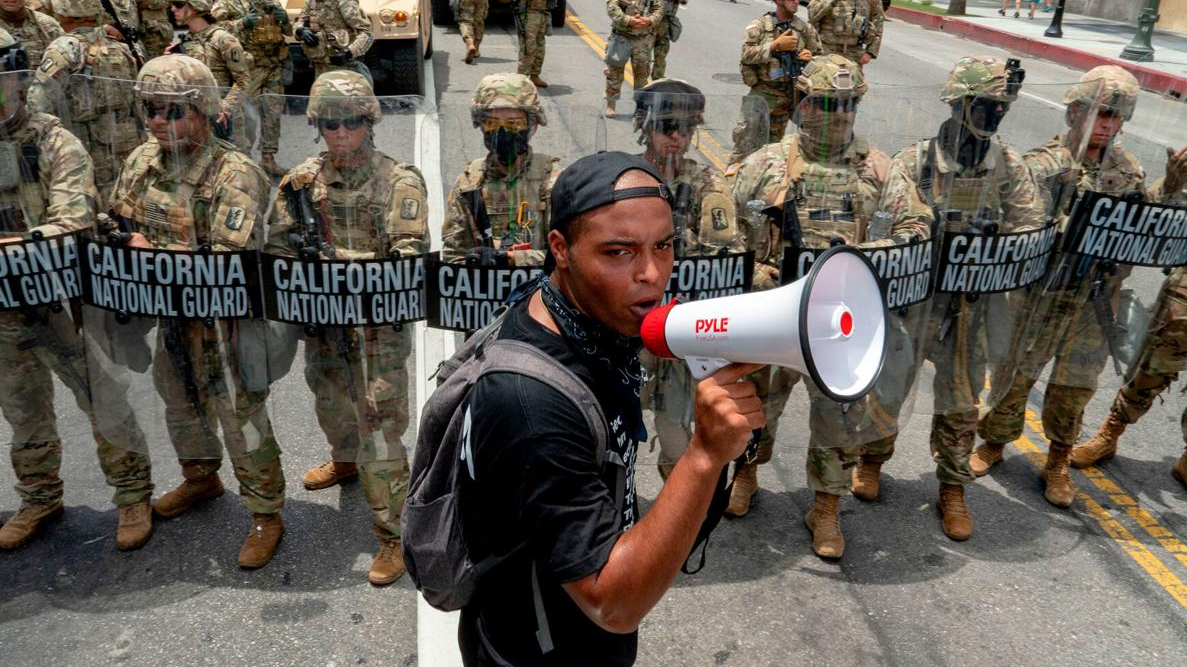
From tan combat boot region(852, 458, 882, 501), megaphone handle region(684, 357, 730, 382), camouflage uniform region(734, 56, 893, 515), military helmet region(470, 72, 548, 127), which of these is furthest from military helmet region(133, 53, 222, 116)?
tan combat boot region(852, 458, 882, 501)

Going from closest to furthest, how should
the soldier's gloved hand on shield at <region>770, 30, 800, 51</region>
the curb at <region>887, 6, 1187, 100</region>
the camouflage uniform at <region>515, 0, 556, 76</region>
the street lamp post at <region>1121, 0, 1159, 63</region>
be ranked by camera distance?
the soldier's gloved hand on shield at <region>770, 30, 800, 51</region> → the camouflage uniform at <region>515, 0, 556, 76</region> → the curb at <region>887, 6, 1187, 100</region> → the street lamp post at <region>1121, 0, 1159, 63</region>

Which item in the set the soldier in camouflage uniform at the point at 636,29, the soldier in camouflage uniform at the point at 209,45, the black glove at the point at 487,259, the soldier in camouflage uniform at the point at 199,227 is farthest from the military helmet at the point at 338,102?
the soldier in camouflage uniform at the point at 636,29

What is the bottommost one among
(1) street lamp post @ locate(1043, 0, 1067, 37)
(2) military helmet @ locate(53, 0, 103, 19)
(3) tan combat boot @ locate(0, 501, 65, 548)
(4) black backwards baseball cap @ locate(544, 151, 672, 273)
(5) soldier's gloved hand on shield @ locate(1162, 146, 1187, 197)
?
(3) tan combat boot @ locate(0, 501, 65, 548)

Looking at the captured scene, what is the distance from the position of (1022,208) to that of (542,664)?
3533 millimetres

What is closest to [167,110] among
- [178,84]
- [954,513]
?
[178,84]

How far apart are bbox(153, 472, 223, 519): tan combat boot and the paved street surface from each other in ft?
0.19

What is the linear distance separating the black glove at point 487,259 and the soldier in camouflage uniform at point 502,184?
0.26ft

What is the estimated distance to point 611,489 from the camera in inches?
74.9

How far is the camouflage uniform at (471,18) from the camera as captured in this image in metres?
15.3

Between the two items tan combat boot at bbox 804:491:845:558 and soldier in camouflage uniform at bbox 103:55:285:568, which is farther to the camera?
tan combat boot at bbox 804:491:845:558

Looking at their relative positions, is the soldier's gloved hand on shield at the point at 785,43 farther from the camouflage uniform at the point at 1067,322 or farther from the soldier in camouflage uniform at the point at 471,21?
the soldier in camouflage uniform at the point at 471,21

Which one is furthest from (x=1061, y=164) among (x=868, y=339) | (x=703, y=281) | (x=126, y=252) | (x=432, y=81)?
(x=432, y=81)

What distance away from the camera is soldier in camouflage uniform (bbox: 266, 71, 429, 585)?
157 inches

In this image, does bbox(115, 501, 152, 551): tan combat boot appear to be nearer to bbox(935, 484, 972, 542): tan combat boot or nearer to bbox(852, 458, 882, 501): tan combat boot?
bbox(852, 458, 882, 501): tan combat boot
